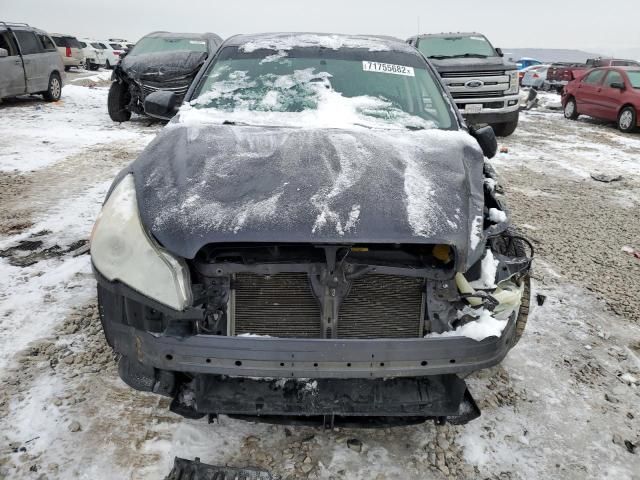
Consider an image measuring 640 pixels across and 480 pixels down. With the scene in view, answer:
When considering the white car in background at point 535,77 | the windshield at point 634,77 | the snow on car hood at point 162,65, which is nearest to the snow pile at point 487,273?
the snow on car hood at point 162,65

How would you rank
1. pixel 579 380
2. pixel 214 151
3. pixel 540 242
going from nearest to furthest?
pixel 214 151
pixel 579 380
pixel 540 242

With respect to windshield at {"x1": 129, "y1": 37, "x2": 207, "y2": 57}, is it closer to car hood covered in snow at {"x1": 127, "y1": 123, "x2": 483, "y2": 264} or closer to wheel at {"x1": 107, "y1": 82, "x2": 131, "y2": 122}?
wheel at {"x1": 107, "y1": 82, "x2": 131, "y2": 122}

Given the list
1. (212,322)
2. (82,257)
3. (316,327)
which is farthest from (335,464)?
(82,257)

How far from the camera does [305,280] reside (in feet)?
7.53

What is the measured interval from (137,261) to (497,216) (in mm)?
1640

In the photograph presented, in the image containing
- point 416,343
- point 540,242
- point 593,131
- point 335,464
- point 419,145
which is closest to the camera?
point 416,343

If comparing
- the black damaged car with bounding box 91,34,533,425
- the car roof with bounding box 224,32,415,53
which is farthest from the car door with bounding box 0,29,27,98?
the black damaged car with bounding box 91,34,533,425

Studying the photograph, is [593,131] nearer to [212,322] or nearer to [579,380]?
[579,380]

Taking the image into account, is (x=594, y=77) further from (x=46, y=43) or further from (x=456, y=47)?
(x=46, y=43)

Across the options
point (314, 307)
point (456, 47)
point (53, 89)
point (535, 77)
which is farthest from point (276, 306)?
point (535, 77)

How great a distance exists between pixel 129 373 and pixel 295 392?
0.72m

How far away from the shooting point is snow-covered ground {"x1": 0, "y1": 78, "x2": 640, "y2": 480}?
7.89 feet

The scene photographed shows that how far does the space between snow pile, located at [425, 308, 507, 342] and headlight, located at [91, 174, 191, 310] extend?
1037 millimetres

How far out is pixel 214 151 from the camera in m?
2.66
